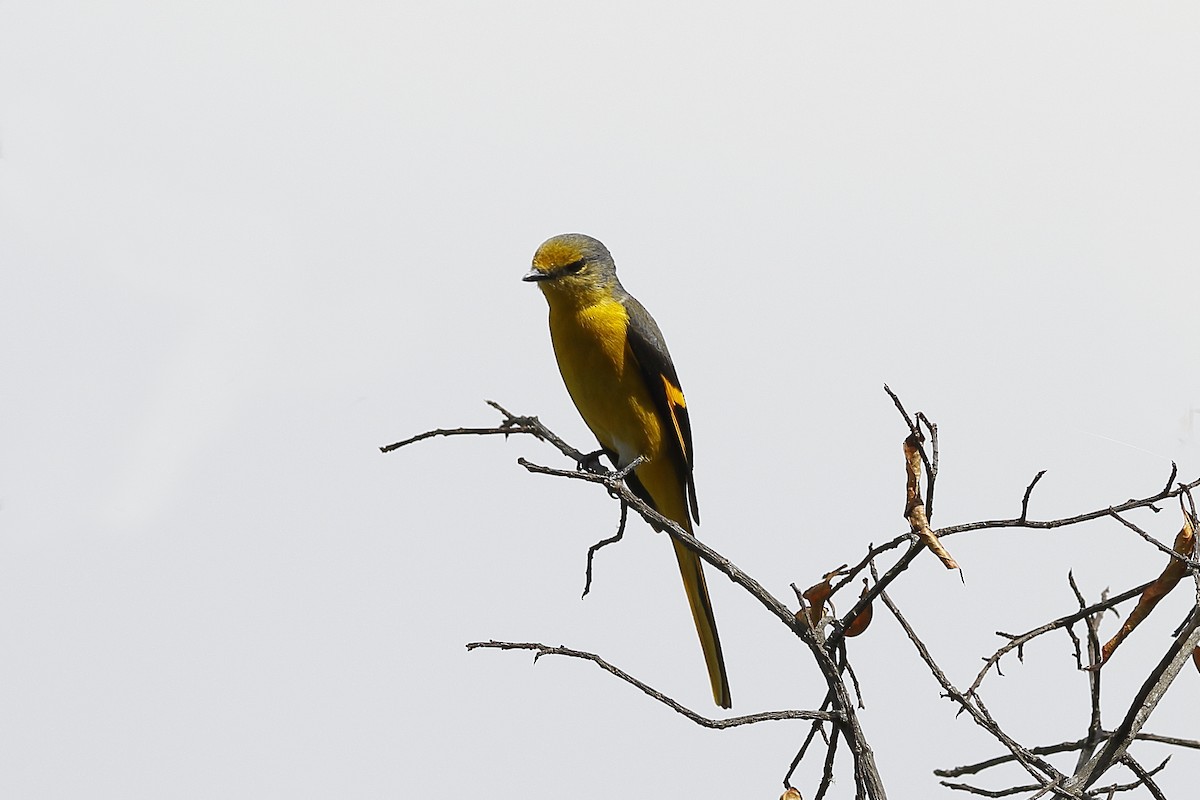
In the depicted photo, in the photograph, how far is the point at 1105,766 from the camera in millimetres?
2359

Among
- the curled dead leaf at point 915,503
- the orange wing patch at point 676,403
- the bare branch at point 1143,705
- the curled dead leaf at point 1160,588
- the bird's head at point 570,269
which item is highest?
the bird's head at point 570,269

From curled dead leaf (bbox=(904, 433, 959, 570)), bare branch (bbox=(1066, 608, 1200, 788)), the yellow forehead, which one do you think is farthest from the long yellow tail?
curled dead leaf (bbox=(904, 433, 959, 570))

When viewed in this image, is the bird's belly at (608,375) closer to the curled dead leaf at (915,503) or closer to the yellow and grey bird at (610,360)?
the yellow and grey bird at (610,360)

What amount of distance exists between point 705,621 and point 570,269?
1.26 m

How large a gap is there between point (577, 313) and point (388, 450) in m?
1.50

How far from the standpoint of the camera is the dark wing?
4043 millimetres

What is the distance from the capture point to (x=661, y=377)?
4.06 meters

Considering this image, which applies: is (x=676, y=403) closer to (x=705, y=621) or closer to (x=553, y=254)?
(x=553, y=254)

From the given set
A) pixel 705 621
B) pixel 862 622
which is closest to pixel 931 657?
pixel 862 622

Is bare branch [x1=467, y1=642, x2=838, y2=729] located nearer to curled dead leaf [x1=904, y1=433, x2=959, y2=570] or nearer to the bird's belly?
curled dead leaf [x1=904, y1=433, x2=959, y2=570]

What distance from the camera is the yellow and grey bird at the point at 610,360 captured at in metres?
4.01

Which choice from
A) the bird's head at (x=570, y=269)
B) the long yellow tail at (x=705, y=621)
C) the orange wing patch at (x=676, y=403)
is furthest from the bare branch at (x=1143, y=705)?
the bird's head at (x=570, y=269)

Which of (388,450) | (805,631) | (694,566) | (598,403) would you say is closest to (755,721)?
(805,631)

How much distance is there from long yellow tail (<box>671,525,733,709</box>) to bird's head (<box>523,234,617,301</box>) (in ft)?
3.01
